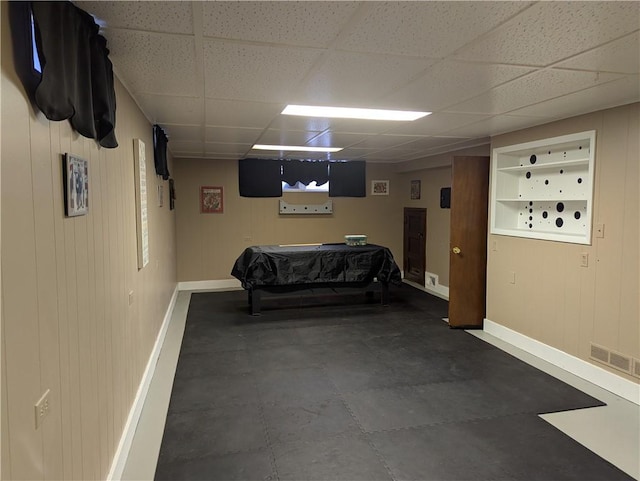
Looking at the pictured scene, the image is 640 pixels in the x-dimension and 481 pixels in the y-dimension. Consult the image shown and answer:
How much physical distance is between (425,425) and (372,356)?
4.49 ft

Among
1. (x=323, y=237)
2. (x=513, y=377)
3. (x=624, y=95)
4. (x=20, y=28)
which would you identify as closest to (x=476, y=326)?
(x=513, y=377)

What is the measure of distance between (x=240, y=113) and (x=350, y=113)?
0.95 m

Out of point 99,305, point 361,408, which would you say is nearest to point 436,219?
point 361,408

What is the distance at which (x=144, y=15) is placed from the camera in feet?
5.65

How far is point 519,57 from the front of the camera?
2.25 metres

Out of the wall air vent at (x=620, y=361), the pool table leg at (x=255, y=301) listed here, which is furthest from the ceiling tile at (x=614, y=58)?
the pool table leg at (x=255, y=301)

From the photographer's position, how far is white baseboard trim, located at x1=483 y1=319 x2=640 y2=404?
11.1 feet

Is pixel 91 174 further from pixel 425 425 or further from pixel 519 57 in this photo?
pixel 425 425

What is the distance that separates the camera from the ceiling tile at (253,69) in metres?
2.12

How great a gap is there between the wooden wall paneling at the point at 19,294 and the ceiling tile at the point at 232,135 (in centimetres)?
319

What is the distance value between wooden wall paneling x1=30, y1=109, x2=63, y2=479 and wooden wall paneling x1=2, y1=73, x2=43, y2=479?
0.04 metres

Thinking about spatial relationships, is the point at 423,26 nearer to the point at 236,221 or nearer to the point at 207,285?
the point at 236,221

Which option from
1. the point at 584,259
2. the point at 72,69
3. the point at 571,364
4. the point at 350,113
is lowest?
the point at 571,364

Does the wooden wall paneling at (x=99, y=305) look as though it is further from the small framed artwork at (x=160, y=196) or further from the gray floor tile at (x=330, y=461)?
the small framed artwork at (x=160, y=196)
